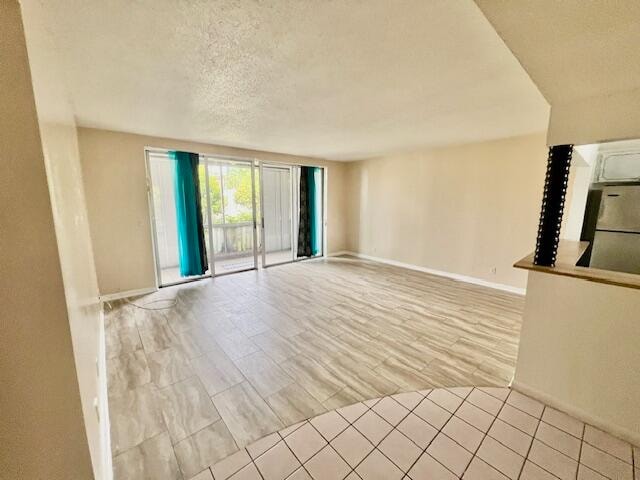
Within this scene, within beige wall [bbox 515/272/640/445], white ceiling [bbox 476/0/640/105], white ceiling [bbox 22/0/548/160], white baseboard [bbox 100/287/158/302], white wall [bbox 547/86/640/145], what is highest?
white ceiling [bbox 22/0/548/160]

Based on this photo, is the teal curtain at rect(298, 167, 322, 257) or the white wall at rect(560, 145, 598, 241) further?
the teal curtain at rect(298, 167, 322, 257)

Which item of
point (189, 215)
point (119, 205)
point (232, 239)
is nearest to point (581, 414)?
point (189, 215)

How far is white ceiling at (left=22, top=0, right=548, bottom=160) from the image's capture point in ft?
4.15

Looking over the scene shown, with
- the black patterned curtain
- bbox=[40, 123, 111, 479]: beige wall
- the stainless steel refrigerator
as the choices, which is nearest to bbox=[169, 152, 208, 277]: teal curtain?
the black patterned curtain

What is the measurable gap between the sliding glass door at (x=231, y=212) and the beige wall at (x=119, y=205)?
3.10 feet

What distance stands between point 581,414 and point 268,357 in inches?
88.7

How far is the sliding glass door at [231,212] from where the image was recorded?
4.92m

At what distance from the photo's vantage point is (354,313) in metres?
3.15

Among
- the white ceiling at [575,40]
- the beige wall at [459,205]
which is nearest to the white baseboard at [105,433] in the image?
the white ceiling at [575,40]

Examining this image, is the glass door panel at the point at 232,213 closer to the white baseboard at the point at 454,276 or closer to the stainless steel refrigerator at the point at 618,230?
the white baseboard at the point at 454,276

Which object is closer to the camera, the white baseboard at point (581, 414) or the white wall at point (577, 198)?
the white baseboard at point (581, 414)

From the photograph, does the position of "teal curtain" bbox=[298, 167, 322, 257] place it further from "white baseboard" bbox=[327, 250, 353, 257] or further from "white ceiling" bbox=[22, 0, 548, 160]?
"white ceiling" bbox=[22, 0, 548, 160]

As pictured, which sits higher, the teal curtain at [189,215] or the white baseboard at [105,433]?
the teal curtain at [189,215]

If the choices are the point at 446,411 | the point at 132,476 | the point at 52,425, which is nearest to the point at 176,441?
the point at 132,476
